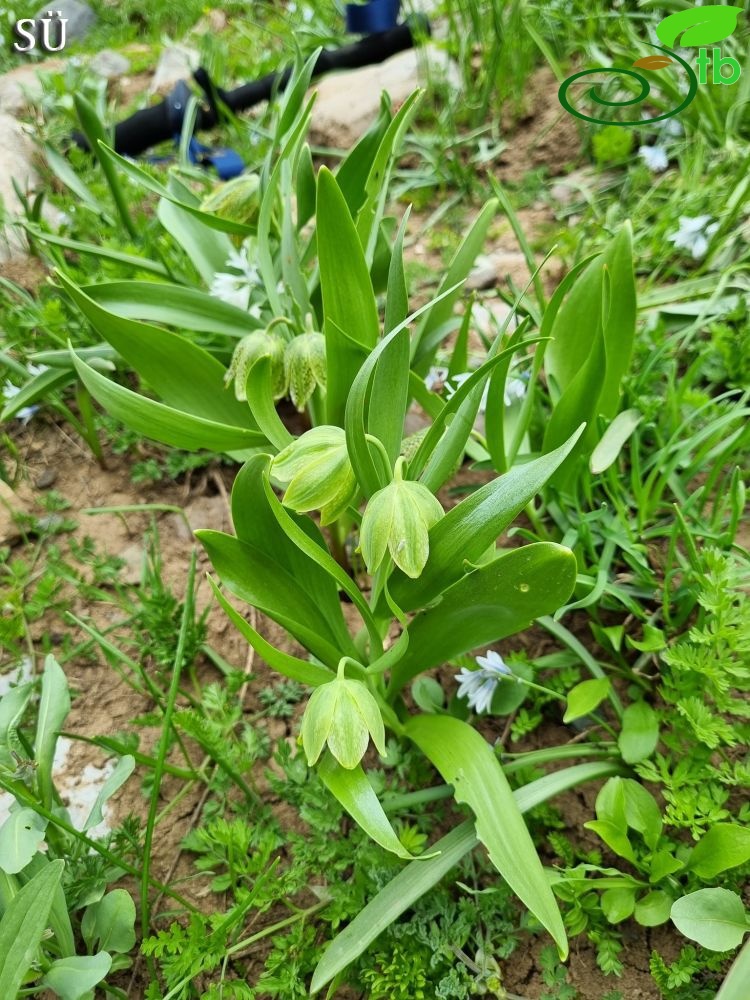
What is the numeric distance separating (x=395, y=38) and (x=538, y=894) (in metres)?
3.07

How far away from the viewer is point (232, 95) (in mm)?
2600

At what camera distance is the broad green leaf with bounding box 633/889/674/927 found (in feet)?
2.95

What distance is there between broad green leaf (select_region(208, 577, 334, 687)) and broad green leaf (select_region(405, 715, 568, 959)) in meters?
0.18

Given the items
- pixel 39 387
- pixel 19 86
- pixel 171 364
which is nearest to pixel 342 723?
pixel 171 364

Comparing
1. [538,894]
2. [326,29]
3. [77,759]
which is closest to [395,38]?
[326,29]

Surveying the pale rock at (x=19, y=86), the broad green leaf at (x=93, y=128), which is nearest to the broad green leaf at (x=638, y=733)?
the broad green leaf at (x=93, y=128)

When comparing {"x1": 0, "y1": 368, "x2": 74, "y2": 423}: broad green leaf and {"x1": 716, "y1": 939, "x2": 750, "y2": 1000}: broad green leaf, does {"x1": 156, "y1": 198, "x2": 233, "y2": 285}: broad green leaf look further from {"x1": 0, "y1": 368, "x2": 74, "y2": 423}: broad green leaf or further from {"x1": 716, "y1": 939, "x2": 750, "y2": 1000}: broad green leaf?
{"x1": 716, "y1": 939, "x2": 750, "y2": 1000}: broad green leaf

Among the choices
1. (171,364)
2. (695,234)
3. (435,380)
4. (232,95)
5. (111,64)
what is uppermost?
(111,64)

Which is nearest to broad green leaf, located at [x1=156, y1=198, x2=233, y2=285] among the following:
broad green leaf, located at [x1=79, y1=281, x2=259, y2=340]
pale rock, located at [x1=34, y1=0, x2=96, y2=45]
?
broad green leaf, located at [x1=79, y1=281, x2=259, y2=340]

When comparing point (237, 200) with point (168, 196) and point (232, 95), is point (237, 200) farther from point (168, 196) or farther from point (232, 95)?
point (232, 95)

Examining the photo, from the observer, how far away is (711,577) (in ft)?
3.16

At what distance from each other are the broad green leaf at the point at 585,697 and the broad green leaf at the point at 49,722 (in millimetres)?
719

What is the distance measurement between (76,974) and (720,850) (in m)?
0.77

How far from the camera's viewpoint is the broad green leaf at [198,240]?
4.87ft
